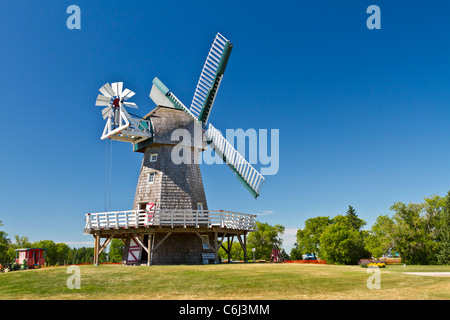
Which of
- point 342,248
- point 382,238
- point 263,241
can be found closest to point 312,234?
point 263,241

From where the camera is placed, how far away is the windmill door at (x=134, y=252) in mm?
23391

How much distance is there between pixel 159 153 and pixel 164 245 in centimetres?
623

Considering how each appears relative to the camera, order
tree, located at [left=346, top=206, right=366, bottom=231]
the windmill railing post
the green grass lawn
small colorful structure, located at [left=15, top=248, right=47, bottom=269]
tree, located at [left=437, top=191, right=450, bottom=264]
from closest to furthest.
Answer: the green grass lawn, the windmill railing post, small colorful structure, located at [left=15, top=248, right=47, bottom=269], tree, located at [left=437, top=191, right=450, bottom=264], tree, located at [left=346, top=206, right=366, bottom=231]

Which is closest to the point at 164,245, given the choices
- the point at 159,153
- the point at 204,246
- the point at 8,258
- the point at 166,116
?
the point at 204,246

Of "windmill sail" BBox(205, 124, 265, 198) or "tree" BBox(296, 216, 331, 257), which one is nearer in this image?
"windmill sail" BBox(205, 124, 265, 198)

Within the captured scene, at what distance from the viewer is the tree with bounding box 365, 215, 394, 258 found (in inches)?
1666

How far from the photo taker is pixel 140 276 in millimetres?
15320

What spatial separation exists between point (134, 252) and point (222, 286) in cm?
1243

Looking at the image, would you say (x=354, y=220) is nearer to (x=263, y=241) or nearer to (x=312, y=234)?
(x=312, y=234)

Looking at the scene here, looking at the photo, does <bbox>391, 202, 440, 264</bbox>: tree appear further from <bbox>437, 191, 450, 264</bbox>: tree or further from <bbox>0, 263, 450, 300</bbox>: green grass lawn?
<bbox>0, 263, 450, 300</bbox>: green grass lawn

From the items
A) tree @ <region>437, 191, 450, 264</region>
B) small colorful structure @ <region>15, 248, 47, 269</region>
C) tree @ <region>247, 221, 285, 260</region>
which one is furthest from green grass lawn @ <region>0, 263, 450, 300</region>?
tree @ <region>247, 221, 285, 260</region>

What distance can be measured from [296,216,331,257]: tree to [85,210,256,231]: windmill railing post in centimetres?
4523

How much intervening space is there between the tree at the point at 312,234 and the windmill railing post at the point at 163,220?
4523 centimetres

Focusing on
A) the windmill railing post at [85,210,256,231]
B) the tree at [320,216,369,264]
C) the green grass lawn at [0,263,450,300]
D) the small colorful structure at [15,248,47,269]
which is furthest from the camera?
the tree at [320,216,369,264]
